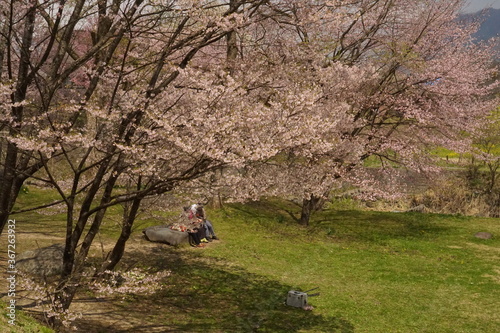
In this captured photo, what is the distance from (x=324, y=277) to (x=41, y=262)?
6.69m

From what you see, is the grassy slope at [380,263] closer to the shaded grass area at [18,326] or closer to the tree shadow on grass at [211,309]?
the tree shadow on grass at [211,309]

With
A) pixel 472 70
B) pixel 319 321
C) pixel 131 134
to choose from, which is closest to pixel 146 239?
pixel 319 321

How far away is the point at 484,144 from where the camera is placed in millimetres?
26531

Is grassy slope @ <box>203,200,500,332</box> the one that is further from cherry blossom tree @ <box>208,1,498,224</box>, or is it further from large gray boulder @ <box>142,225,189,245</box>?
cherry blossom tree @ <box>208,1,498,224</box>

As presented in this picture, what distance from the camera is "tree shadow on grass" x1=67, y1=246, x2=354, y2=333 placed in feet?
26.3

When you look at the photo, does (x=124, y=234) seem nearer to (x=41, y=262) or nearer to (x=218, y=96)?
(x=41, y=262)

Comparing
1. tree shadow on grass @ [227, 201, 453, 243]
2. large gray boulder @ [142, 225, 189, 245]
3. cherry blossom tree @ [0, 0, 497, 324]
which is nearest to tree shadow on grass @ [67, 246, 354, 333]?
cherry blossom tree @ [0, 0, 497, 324]

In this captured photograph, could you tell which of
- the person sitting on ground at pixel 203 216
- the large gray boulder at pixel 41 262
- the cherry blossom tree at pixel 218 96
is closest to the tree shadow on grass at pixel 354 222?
the cherry blossom tree at pixel 218 96

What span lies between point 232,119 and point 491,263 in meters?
11.0

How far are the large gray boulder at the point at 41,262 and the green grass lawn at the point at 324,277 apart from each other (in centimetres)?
161

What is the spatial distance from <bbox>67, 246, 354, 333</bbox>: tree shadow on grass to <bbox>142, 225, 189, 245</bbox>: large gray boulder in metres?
1.71

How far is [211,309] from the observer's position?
358 inches

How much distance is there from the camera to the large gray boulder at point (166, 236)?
13.4 meters

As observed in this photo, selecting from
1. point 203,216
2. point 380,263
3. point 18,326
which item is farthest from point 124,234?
point 380,263
